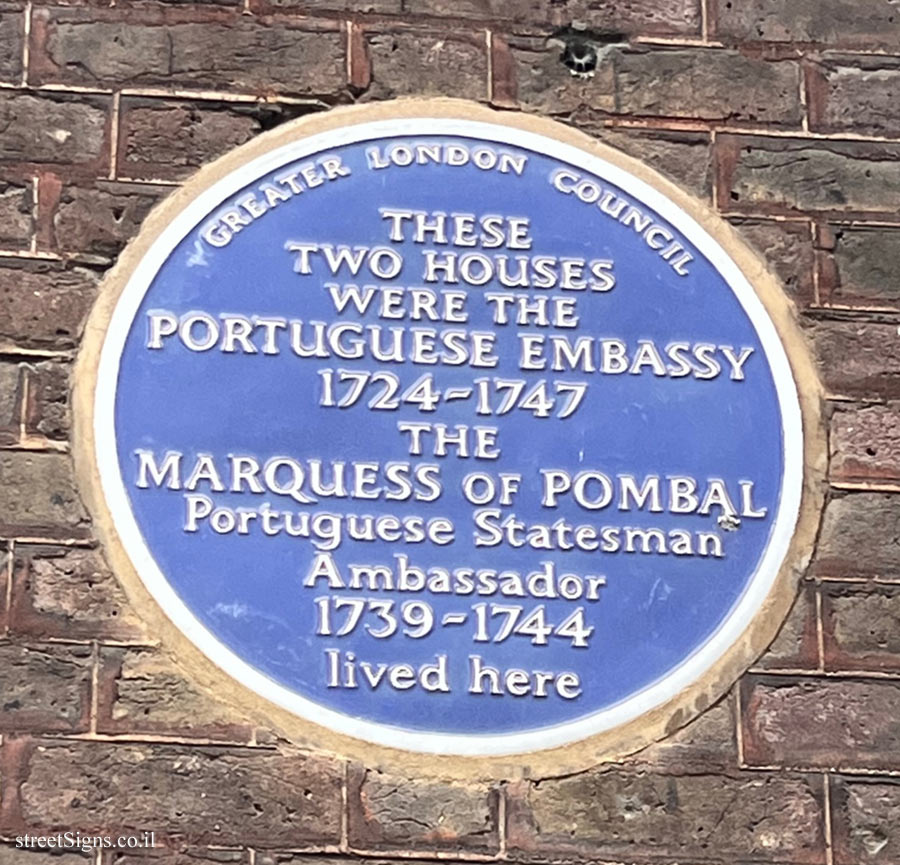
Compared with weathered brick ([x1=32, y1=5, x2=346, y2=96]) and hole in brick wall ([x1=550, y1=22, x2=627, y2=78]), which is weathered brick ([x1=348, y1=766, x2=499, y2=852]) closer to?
weathered brick ([x1=32, y1=5, x2=346, y2=96])

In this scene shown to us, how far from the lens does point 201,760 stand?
4.45 metres

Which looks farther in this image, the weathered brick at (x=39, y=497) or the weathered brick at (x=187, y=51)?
the weathered brick at (x=187, y=51)

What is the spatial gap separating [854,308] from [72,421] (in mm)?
1690

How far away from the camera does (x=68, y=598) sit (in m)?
4.55

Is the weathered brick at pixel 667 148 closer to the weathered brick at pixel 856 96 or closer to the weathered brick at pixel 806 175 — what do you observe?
the weathered brick at pixel 806 175

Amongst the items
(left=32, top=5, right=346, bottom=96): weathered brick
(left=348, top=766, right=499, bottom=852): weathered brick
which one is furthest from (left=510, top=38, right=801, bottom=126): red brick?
(left=348, top=766, right=499, bottom=852): weathered brick

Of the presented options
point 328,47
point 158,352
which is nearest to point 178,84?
point 328,47

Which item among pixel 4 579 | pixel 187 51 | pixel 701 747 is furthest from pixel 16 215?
pixel 701 747

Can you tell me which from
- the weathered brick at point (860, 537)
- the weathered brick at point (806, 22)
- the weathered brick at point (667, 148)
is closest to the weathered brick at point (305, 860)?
the weathered brick at point (860, 537)

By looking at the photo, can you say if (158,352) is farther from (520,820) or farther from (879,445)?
(879,445)

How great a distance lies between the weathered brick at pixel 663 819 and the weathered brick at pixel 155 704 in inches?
23.1

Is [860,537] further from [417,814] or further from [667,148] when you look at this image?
[417,814]

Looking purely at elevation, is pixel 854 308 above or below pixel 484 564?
above

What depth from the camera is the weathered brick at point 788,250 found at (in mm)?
5016
